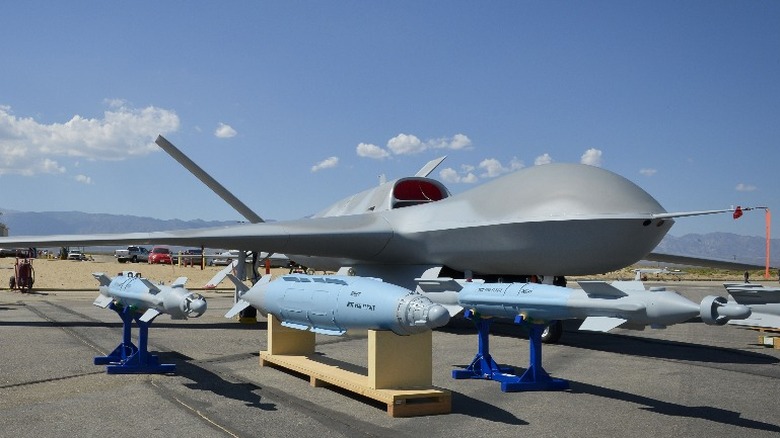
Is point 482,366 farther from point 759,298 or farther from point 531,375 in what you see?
point 759,298

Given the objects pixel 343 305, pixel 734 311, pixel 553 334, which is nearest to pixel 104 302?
pixel 343 305

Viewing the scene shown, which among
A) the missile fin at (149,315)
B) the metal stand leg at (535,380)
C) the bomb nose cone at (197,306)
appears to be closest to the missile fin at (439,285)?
the metal stand leg at (535,380)

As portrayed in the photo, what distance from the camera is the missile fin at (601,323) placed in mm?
8055

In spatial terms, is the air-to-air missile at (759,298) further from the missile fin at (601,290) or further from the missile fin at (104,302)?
the missile fin at (104,302)

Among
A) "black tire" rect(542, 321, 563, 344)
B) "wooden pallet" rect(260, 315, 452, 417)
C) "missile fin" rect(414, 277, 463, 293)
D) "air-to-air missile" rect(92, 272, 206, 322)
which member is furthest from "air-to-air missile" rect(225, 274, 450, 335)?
"black tire" rect(542, 321, 563, 344)

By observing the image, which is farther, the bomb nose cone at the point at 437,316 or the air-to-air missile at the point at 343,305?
the air-to-air missile at the point at 343,305

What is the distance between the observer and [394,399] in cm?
795

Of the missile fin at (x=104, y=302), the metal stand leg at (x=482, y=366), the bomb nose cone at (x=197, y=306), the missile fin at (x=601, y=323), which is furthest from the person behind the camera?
the missile fin at (x=104, y=302)

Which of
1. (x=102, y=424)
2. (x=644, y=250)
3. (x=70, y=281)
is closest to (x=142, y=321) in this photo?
(x=102, y=424)

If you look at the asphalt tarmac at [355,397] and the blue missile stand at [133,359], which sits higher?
the blue missile stand at [133,359]

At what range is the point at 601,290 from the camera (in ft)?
27.3

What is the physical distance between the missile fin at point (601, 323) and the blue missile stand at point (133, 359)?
622cm

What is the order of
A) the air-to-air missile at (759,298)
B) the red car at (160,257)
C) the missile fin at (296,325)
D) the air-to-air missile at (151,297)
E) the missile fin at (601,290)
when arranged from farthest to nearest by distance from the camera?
the red car at (160,257)
the missile fin at (296,325)
the air-to-air missile at (151,297)
the air-to-air missile at (759,298)
the missile fin at (601,290)

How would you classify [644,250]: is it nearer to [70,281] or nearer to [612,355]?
[612,355]
